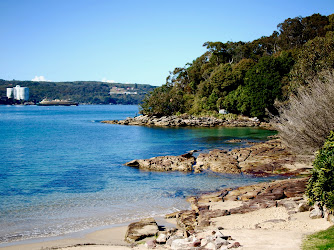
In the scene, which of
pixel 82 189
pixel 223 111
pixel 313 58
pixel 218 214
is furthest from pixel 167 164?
pixel 223 111

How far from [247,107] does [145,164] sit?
41.1 m

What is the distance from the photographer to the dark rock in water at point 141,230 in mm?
12930

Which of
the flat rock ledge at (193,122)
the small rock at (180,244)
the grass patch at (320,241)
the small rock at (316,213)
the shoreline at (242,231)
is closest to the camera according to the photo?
the grass patch at (320,241)

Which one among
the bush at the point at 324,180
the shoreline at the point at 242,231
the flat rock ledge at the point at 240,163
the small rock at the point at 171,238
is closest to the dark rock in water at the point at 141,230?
the shoreline at the point at 242,231

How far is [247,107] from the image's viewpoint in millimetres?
65750

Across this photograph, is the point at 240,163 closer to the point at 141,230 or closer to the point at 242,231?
the point at 242,231

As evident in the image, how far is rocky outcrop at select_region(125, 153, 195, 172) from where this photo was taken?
1083 inches

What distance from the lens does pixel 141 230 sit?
13.4m

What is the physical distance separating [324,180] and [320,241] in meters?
2.43

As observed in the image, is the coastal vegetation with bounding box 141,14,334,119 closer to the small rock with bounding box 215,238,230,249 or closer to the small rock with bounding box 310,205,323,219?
the small rock with bounding box 310,205,323,219

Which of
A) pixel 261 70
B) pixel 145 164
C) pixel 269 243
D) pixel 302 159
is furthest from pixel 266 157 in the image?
pixel 261 70

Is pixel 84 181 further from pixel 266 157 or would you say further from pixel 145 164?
pixel 266 157

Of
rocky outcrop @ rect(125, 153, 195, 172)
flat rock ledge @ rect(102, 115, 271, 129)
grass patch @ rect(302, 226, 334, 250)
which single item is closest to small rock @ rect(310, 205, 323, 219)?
grass patch @ rect(302, 226, 334, 250)

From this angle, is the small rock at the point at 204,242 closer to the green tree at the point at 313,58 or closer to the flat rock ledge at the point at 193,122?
the green tree at the point at 313,58
